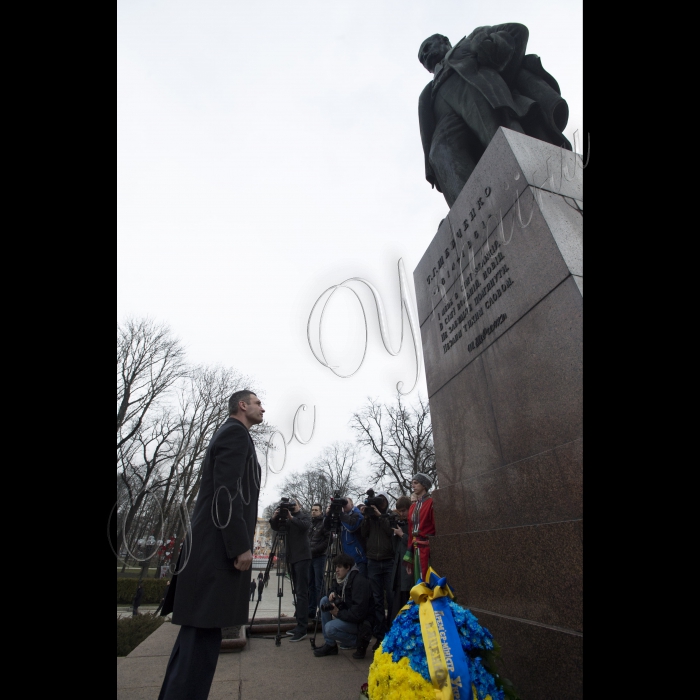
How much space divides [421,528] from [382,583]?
1.99 metres

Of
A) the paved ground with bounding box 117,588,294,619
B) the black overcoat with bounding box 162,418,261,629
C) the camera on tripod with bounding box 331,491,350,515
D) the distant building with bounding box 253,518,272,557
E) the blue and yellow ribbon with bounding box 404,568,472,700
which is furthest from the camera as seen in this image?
the distant building with bounding box 253,518,272,557

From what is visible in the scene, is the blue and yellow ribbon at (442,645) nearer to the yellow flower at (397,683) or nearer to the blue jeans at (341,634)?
the yellow flower at (397,683)

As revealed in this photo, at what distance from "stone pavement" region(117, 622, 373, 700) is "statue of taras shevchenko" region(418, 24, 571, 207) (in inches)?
197

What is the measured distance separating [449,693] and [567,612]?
0.80 meters

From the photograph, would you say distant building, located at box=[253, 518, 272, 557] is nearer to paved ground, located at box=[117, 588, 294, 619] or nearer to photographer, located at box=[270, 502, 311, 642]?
paved ground, located at box=[117, 588, 294, 619]

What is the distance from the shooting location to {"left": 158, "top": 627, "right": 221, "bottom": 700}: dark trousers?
2.41 m

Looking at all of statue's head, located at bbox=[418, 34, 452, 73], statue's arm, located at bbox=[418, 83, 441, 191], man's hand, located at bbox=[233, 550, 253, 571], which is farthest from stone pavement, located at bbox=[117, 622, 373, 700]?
statue's head, located at bbox=[418, 34, 452, 73]

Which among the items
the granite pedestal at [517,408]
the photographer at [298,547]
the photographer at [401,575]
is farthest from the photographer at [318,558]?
the granite pedestal at [517,408]

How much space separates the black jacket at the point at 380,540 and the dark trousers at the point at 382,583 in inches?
3.5

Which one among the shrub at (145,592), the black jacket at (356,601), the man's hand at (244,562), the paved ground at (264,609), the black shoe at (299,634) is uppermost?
the man's hand at (244,562)

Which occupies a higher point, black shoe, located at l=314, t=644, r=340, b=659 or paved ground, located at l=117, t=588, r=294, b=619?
black shoe, located at l=314, t=644, r=340, b=659

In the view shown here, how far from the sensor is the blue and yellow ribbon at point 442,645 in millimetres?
2205
